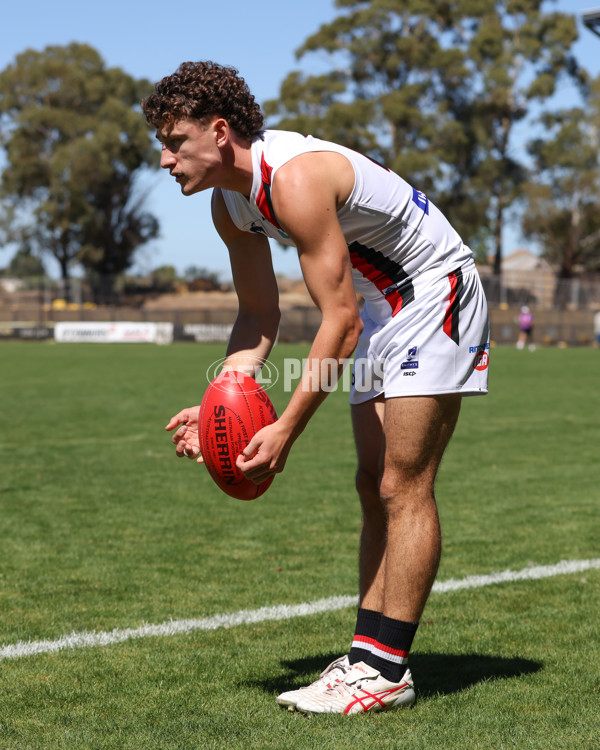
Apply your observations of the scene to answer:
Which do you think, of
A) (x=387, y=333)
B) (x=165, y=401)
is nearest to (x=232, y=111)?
(x=387, y=333)

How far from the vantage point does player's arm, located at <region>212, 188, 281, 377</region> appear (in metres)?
3.62

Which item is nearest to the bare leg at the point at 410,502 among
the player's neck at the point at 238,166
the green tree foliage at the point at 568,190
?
the player's neck at the point at 238,166

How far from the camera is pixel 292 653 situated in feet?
13.4

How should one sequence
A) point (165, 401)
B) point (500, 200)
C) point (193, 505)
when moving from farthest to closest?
point (500, 200)
point (165, 401)
point (193, 505)

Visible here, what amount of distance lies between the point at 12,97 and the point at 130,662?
220ft

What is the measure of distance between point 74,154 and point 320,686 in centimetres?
6231

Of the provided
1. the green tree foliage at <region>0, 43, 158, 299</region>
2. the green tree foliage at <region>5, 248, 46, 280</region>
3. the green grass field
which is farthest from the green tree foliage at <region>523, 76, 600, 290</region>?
the green grass field

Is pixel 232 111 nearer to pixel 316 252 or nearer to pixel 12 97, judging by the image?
pixel 316 252

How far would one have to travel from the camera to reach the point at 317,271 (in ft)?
9.95

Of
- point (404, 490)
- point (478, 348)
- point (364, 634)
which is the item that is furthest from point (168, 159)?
point (364, 634)

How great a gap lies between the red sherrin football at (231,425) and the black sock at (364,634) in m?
0.62

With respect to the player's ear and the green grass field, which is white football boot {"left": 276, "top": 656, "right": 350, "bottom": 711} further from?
the player's ear

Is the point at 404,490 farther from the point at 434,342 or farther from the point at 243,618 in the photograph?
the point at 243,618

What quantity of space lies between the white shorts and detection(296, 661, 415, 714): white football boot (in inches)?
39.5
